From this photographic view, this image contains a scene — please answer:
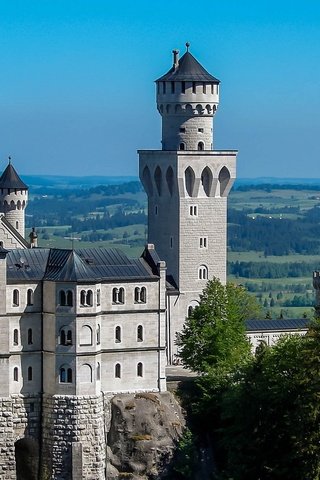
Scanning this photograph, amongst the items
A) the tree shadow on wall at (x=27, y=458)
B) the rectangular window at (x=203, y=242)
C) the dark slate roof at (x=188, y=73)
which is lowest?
the tree shadow on wall at (x=27, y=458)

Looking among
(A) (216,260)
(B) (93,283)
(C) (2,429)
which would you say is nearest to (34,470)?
(C) (2,429)

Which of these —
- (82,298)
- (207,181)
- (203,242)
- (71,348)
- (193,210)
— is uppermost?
(207,181)

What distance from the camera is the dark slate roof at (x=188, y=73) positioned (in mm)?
122688

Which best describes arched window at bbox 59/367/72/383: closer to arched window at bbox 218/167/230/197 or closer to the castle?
the castle

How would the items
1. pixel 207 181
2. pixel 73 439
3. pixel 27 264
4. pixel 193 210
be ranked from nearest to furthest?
pixel 73 439, pixel 27 264, pixel 193 210, pixel 207 181

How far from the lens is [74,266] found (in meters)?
103

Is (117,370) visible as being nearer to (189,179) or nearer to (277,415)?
Answer: (277,415)

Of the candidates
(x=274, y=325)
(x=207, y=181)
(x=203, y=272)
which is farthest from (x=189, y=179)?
(x=274, y=325)

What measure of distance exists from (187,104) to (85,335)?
24777 mm

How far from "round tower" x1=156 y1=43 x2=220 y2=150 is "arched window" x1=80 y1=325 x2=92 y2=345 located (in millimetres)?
23474

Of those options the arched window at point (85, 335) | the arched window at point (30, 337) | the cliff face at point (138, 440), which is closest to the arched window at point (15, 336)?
the arched window at point (30, 337)

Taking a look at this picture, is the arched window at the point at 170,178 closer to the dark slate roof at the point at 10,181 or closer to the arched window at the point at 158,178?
the arched window at the point at 158,178

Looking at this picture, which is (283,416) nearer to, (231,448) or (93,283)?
(231,448)

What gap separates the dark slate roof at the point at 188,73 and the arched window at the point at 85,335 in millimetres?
24745
